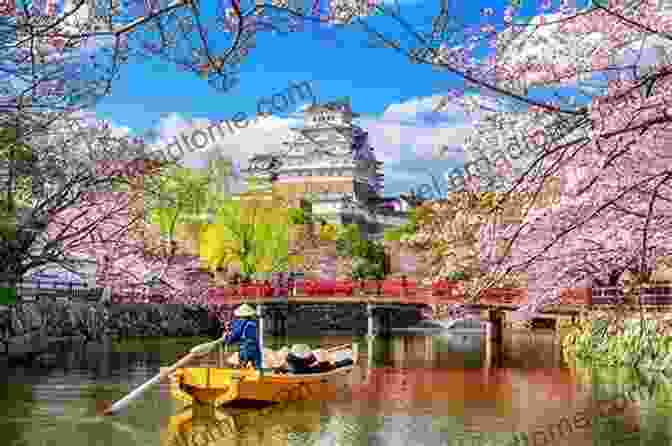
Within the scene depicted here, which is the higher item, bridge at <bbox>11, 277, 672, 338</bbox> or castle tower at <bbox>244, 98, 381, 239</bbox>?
castle tower at <bbox>244, 98, 381, 239</bbox>

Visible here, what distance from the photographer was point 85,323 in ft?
95.6

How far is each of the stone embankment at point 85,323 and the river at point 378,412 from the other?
1542mm

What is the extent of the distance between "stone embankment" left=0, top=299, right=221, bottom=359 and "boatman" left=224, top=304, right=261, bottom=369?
934cm

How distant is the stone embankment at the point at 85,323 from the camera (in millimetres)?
22375

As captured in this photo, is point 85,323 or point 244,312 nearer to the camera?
point 244,312

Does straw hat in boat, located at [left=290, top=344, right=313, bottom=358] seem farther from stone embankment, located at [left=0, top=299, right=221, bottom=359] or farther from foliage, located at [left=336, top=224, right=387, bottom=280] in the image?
foliage, located at [left=336, top=224, right=387, bottom=280]

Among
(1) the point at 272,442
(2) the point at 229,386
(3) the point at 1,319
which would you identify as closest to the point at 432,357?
(3) the point at 1,319

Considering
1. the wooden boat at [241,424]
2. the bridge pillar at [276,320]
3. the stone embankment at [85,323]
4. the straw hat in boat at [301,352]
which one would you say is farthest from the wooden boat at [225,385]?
the bridge pillar at [276,320]

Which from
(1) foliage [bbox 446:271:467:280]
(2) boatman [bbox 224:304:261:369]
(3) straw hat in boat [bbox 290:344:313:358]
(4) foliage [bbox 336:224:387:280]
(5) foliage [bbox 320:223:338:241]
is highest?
(5) foliage [bbox 320:223:338:241]

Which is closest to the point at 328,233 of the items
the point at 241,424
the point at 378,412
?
the point at 378,412

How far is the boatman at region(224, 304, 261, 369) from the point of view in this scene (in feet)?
45.0

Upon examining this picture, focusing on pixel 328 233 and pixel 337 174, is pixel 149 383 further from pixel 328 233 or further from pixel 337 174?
pixel 337 174

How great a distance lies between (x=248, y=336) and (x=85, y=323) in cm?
1690

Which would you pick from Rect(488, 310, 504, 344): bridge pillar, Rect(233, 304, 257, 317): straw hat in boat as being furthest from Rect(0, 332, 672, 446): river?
Rect(488, 310, 504, 344): bridge pillar
